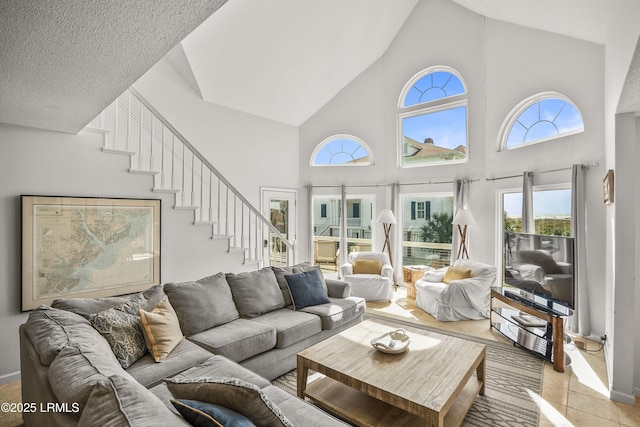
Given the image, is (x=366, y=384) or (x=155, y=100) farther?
(x=155, y=100)

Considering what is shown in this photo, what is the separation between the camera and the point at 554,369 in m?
3.14

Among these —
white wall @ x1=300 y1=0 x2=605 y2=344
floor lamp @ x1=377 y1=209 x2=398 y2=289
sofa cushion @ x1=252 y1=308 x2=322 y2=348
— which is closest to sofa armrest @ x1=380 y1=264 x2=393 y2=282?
floor lamp @ x1=377 y1=209 x2=398 y2=289

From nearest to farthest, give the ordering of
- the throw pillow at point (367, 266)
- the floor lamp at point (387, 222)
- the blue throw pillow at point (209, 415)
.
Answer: the blue throw pillow at point (209, 415) → the throw pillow at point (367, 266) → the floor lamp at point (387, 222)

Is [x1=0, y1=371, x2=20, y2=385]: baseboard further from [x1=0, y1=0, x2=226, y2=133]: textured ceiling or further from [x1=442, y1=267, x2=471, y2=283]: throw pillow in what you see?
[x1=442, y1=267, x2=471, y2=283]: throw pillow

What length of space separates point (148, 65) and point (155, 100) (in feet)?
11.8

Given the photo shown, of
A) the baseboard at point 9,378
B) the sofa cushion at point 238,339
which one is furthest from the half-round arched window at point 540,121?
the baseboard at point 9,378

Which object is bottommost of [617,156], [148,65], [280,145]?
[617,156]

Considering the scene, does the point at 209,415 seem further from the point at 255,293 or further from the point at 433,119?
the point at 433,119

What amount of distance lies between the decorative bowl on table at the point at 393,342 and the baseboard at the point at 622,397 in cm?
168

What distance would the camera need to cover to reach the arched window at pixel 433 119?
5844 mm

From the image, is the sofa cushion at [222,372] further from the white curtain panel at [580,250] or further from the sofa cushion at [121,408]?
the white curtain panel at [580,250]

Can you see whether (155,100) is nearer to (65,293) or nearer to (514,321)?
(65,293)

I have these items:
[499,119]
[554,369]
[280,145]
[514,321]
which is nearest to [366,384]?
[554,369]

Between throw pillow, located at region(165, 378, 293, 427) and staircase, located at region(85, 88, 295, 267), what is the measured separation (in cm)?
313
